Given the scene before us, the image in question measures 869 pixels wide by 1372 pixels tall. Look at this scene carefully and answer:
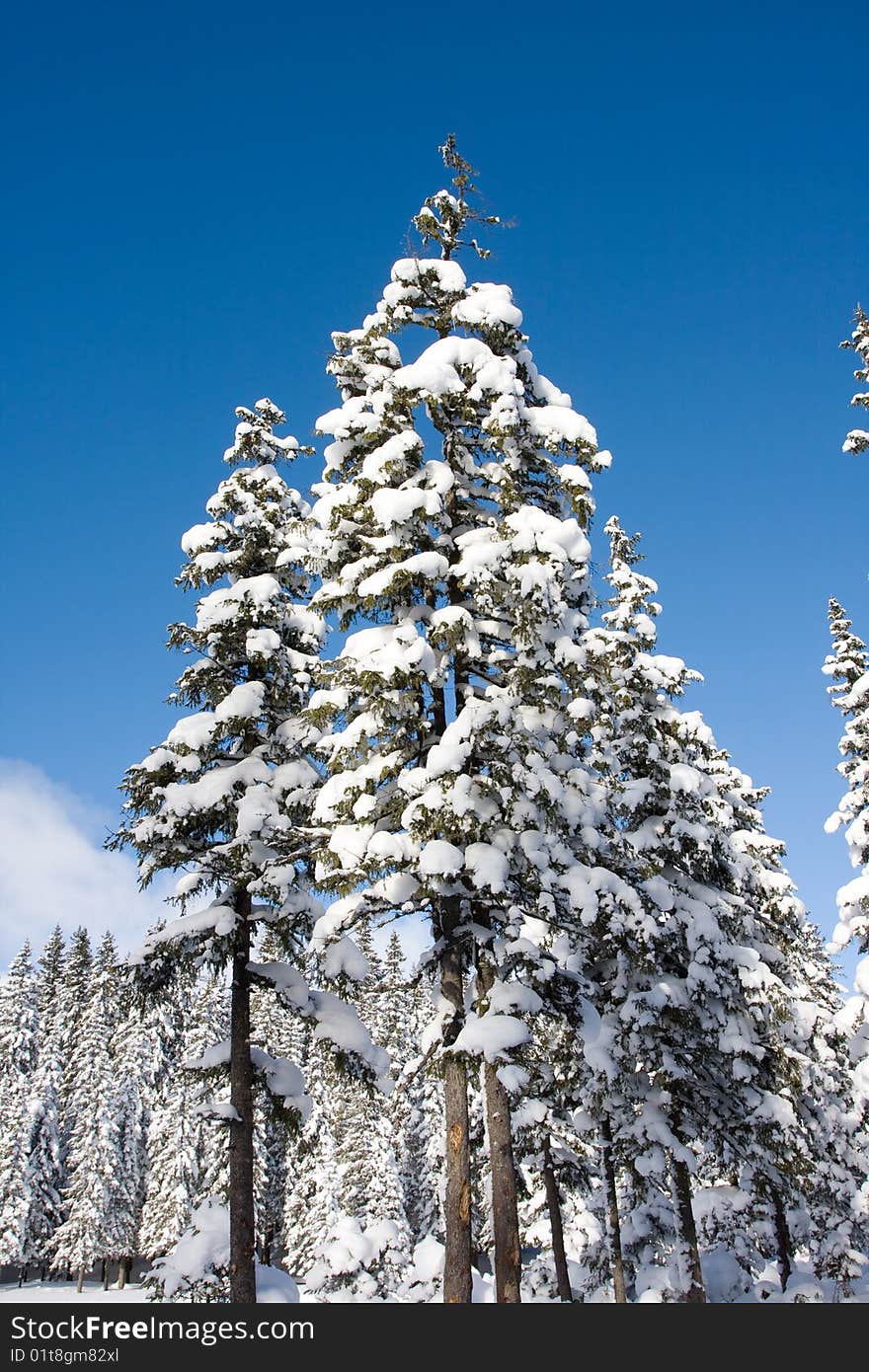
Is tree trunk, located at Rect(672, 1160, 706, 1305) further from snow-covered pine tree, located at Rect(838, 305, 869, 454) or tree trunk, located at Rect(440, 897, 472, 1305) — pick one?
snow-covered pine tree, located at Rect(838, 305, 869, 454)

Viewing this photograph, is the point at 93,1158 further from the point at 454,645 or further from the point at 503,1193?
the point at 454,645

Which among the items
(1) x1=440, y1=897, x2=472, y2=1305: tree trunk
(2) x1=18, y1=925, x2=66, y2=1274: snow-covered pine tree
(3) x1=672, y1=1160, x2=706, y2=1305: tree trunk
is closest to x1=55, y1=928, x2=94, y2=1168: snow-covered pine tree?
(2) x1=18, y1=925, x2=66, y2=1274: snow-covered pine tree

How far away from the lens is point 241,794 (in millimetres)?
16125

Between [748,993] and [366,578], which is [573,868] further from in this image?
[748,993]

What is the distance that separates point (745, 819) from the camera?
27312 mm

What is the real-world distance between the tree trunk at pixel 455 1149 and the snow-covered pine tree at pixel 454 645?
3 centimetres

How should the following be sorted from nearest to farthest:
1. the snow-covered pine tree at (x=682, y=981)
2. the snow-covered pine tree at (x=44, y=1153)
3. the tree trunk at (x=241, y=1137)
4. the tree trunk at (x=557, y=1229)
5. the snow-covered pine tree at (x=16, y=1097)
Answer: the tree trunk at (x=241, y=1137)
the snow-covered pine tree at (x=682, y=981)
the tree trunk at (x=557, y=1229)
the snow-covered pine tree at (x=16, y=1097)
the snow-covered pine tree at (x=44, y=1153)

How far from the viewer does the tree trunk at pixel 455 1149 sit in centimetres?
1115

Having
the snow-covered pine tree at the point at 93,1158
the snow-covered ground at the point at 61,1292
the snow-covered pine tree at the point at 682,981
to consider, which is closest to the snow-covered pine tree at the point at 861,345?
the snow-covered pine tree at the point at 682,981

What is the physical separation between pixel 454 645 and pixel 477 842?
2987 mm

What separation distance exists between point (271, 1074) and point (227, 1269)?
3010mm

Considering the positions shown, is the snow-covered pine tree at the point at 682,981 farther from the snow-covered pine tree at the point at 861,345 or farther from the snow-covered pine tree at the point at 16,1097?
the snow-covered pine tree at the point at 16,1097

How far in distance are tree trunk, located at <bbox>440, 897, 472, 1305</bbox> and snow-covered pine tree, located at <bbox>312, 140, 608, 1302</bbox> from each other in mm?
29

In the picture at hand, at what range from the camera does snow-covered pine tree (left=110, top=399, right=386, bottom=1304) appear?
15.3 m
